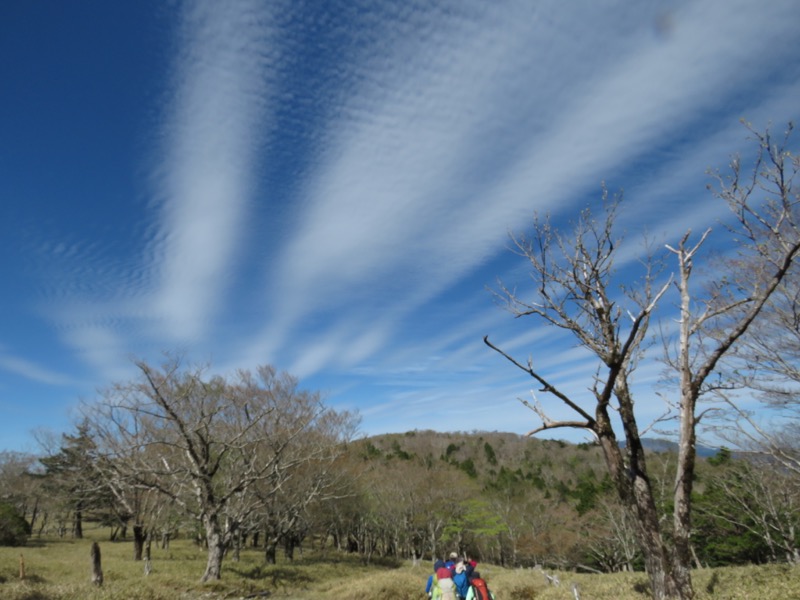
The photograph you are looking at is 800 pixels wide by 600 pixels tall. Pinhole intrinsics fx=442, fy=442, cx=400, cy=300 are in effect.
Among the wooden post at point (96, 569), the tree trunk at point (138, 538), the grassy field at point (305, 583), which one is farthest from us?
the tree trunk at point (138, 538)

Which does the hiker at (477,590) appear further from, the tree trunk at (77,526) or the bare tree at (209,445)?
the tree trunk at (77,526)

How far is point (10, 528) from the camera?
3167cm

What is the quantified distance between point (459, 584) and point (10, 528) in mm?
37442

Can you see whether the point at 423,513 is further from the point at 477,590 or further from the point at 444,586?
the point at 477,590

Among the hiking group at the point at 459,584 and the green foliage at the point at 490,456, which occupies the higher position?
the green foliage at the point at 490,456

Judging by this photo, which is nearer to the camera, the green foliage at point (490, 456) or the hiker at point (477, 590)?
the hiker at point (477, 590)

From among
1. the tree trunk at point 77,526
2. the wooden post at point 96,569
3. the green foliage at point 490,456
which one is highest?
the green foliage at point 490,456

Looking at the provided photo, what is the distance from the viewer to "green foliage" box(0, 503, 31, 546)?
31312mm

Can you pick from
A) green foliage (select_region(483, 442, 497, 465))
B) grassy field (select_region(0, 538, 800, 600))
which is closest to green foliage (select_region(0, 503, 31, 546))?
grassy field (select_region(0, 538, 800, 600))

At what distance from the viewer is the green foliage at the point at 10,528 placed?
31312 mm

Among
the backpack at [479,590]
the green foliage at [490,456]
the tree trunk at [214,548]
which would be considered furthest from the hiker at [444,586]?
the green foliage at [490,456]

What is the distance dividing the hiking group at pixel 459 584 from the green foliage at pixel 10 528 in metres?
36.5

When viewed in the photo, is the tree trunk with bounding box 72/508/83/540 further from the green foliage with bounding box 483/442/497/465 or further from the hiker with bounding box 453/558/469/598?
the green foliage with bounding box 483/442/497/465

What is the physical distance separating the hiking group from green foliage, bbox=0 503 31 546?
3647 centimetres
